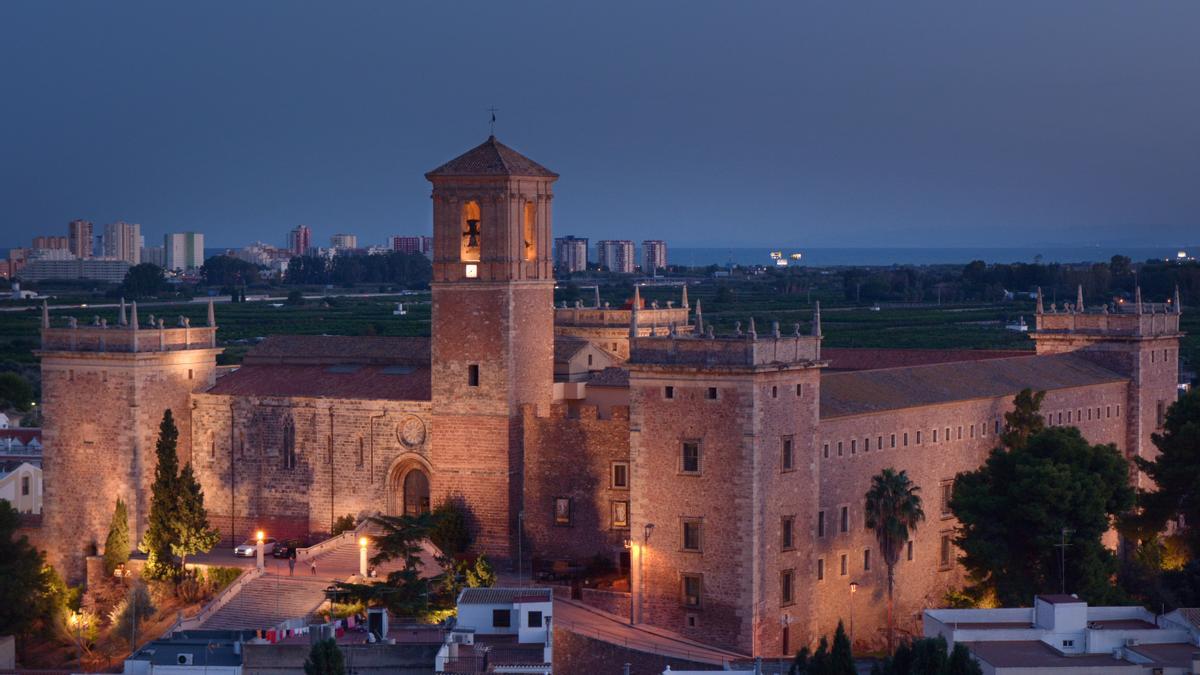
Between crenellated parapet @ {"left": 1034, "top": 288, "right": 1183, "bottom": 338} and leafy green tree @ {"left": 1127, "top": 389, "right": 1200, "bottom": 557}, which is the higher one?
crenellated parapet @ {"left": 1034, "top": 288, "right": 1183, "bottom": 338}

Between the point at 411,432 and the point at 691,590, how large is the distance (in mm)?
10872

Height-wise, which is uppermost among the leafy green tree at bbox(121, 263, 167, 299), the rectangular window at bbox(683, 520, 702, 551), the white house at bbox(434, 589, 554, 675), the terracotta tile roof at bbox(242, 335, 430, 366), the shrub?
the leafy green tree at bbox(121, 263, 167, 299)

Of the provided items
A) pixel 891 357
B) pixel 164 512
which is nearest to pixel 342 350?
pixel 164 512

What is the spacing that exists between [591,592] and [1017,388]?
55.9 ft

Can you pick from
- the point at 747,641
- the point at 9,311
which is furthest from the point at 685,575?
the point at 9,311

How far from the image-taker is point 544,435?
53.8 m

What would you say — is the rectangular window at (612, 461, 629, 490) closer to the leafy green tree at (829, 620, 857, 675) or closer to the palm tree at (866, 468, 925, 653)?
the palm tree at (866, 468, 925, 653)

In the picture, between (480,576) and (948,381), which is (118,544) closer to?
(480,576)

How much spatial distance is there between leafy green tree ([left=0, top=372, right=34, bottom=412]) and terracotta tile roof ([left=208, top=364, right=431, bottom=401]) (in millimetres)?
38232

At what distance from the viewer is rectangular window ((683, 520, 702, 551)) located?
4831 centimetres

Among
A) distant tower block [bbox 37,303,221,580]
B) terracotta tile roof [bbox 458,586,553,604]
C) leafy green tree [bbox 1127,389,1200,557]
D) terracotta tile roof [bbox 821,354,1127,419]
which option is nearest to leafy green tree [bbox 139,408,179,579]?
distant tower block [bbox 37,303,221,580]

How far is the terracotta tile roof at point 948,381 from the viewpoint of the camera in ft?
176

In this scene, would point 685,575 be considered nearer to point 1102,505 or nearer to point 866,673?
point 866,673

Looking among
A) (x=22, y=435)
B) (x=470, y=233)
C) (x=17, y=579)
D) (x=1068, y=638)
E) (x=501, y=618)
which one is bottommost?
(x=1068, y=638)
